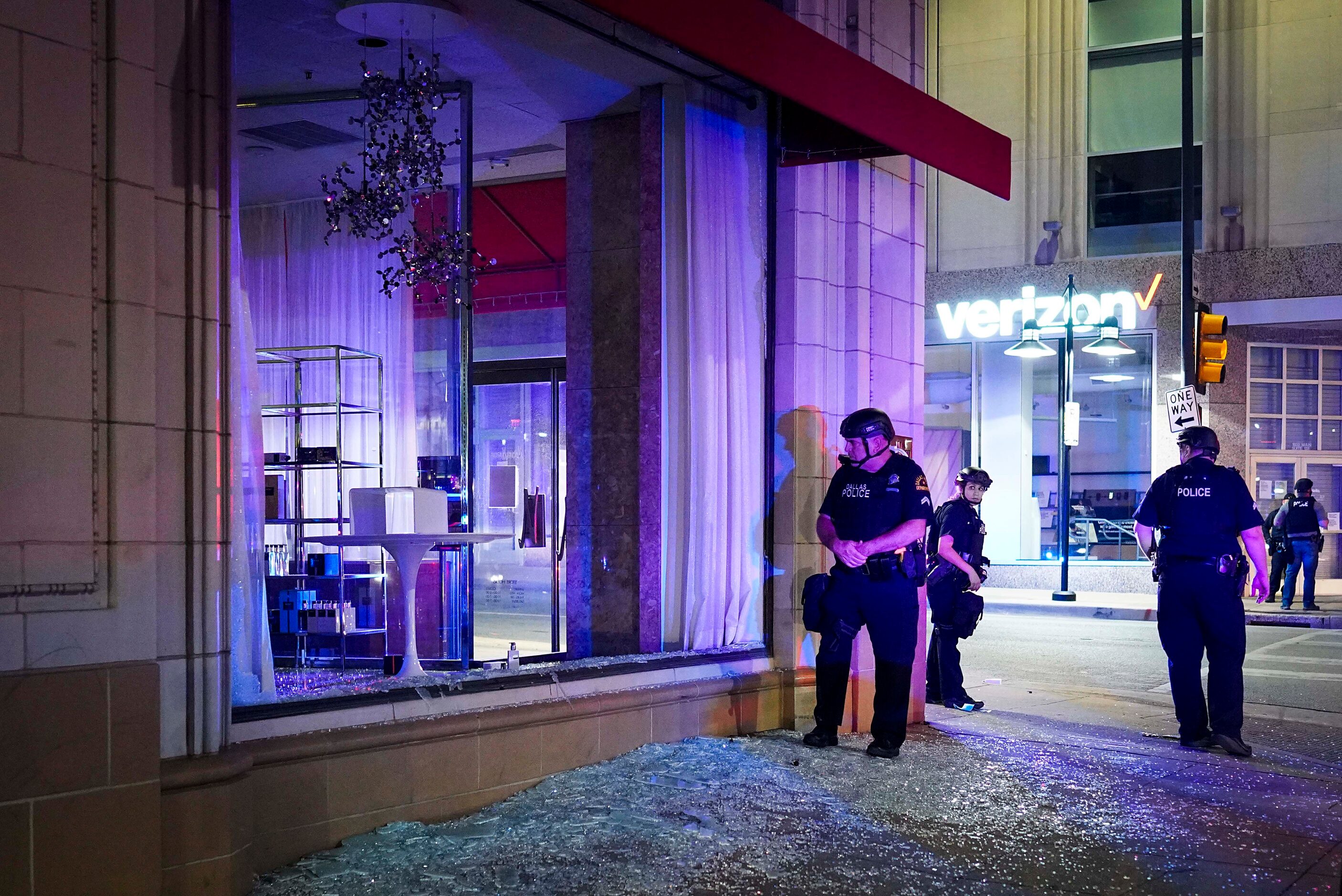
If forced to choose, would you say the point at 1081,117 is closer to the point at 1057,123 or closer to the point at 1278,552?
the point at 1057,123

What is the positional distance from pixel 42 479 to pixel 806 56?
173 inches

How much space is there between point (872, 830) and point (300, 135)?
729 centimetres

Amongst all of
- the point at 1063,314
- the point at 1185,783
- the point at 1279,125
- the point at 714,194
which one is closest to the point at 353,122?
the point at 714,194

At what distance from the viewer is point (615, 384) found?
8484 millimetres

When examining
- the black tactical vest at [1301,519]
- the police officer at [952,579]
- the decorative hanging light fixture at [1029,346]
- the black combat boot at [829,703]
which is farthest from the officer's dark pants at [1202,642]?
the decorative hanging light fixture at [1029,346]

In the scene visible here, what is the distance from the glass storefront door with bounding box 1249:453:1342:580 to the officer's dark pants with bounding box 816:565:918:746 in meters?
17.0

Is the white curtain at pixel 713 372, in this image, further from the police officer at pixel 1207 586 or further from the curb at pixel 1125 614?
the curb at pixel 1125 614

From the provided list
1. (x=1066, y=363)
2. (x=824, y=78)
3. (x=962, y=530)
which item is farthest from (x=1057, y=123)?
(x=824, y=78)

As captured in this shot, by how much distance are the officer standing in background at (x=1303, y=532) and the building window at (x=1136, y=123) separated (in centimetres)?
558

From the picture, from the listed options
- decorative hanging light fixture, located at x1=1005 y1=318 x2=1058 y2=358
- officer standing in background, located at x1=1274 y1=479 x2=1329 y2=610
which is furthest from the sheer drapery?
officer standing in background, located at x1=1274 y1=479 x2=1329 y2=610

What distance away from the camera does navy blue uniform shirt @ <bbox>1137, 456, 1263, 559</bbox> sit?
24.9 feet

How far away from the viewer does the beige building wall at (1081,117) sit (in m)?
20.9

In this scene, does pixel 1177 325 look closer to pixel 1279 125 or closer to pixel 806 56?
pixel 1279 125

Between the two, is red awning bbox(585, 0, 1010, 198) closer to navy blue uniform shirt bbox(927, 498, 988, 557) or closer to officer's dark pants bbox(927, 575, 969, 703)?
navy blue uniform shirt bbox(927, 498, 988, 557)
